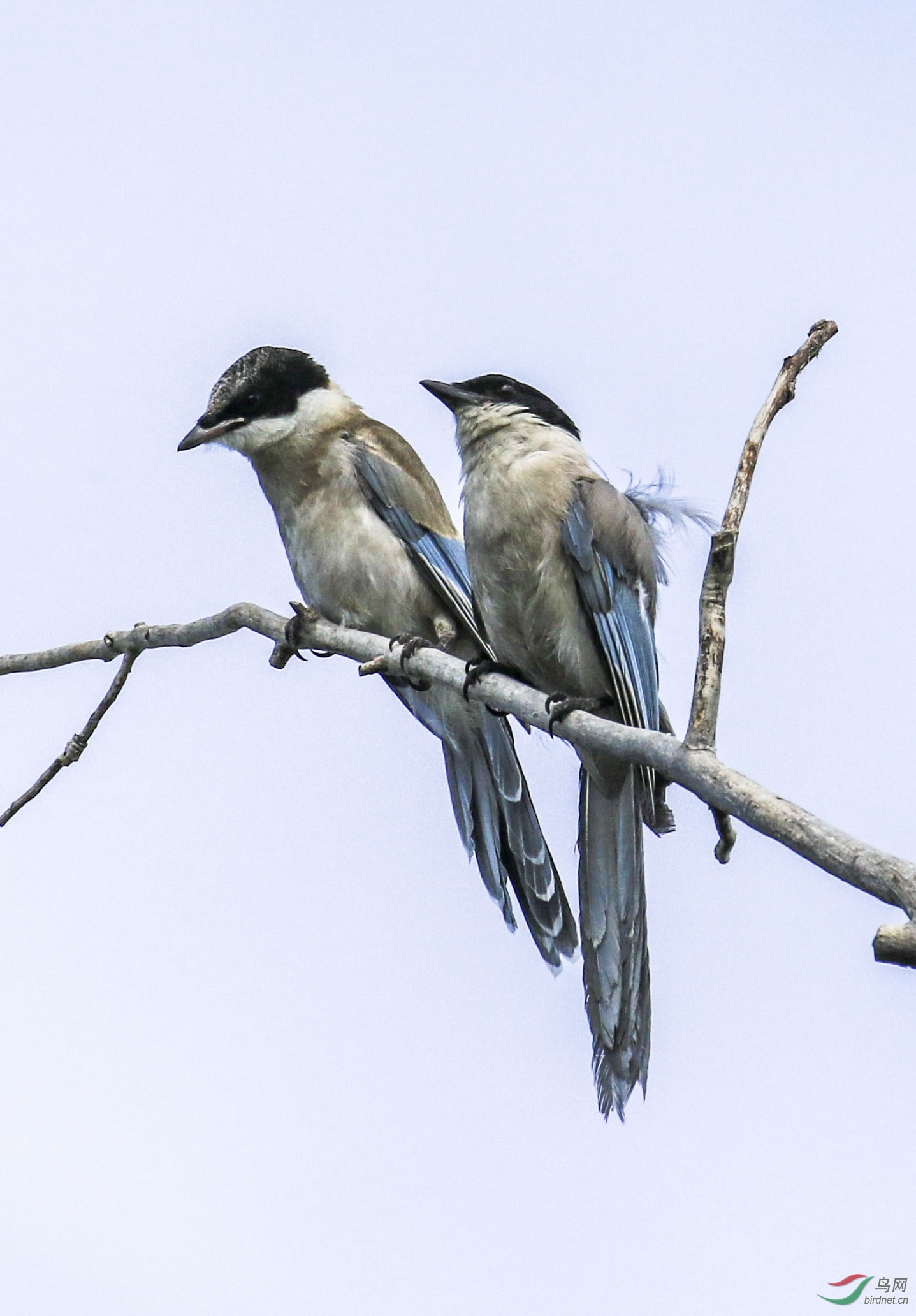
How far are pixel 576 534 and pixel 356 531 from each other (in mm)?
1454

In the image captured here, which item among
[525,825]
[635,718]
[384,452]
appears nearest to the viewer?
[635,718]

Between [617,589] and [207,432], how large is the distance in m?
2.16

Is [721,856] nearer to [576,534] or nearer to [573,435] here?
[576,534]

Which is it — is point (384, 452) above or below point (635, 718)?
above

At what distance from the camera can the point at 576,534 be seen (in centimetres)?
489

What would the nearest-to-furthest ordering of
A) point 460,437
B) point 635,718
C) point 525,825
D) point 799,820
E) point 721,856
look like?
point 799,820 → point 721,856 → point 635,718 → point 460,437 → point 525,825

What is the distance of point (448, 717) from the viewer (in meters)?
6.23

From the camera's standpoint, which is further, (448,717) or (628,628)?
(448,717)

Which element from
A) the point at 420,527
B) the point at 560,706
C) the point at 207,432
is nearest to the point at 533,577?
the point at 560,706

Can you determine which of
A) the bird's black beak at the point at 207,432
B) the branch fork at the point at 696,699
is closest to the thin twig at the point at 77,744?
the branch fork at the point at 696,699

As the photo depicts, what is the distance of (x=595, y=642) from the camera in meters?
4.91

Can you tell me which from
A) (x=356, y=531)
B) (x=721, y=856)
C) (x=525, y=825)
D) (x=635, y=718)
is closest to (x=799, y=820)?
(x=721, y=856)

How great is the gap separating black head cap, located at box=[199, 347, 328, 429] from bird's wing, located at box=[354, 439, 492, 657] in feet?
1.30

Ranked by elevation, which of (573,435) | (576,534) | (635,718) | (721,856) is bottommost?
(721,856)
